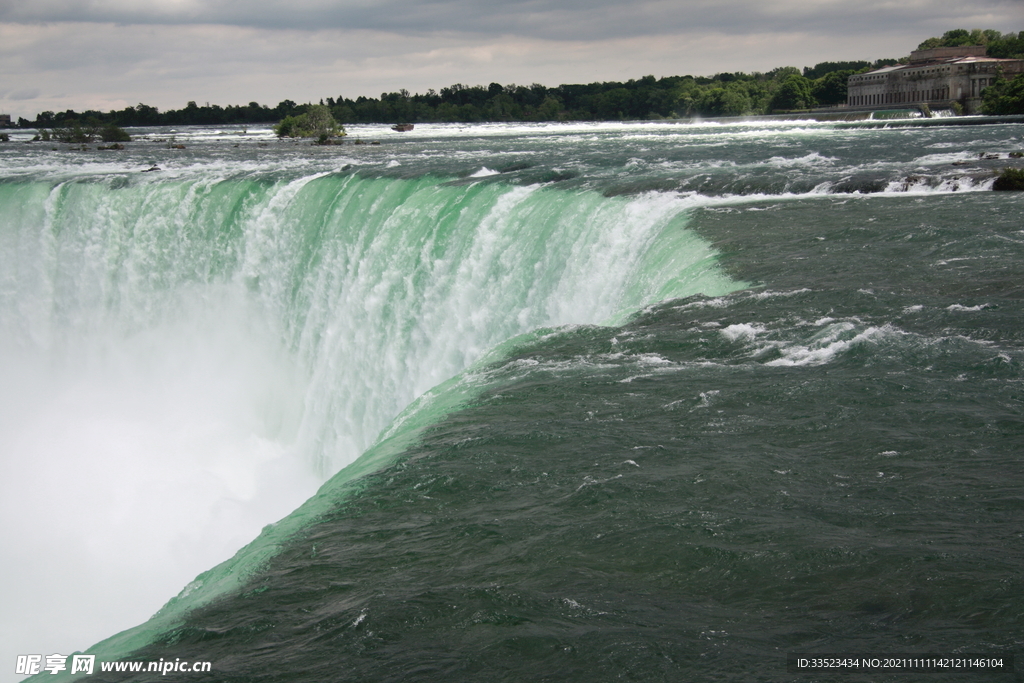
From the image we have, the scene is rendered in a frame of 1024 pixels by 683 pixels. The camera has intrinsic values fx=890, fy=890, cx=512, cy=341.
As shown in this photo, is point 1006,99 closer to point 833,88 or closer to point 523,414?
point 833,88

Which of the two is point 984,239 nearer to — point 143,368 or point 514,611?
point 514,611

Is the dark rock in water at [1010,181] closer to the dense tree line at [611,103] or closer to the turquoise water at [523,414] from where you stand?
the turquoise water at [523,414]

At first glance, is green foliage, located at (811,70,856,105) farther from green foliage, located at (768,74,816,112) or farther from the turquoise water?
the turquoise water

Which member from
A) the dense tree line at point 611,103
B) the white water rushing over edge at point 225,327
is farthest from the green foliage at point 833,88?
the white water rushing over edge at point 225,327

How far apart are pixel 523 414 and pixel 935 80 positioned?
81577 millimetres

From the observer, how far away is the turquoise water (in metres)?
4.91

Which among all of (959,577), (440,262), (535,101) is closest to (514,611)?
(959,577)

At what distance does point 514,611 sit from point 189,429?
1548 cm

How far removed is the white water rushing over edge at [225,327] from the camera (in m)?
13.6

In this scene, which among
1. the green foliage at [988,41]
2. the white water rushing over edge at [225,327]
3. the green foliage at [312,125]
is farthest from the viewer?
the green foliage at [988,41]

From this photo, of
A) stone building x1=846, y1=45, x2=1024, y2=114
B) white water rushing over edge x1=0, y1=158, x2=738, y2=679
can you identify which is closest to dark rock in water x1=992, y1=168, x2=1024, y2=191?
white water rushing over edge x1=0, y1=158, x2=738, y2=679

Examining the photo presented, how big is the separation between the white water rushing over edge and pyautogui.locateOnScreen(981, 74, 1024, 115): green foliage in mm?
46108

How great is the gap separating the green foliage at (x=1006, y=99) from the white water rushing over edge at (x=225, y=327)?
46.1 m

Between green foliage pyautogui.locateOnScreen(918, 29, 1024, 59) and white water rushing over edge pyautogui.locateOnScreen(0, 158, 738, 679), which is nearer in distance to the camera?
white water rushing over edge pyautogui.locateOnScreen(0, 158, 738, 679)
